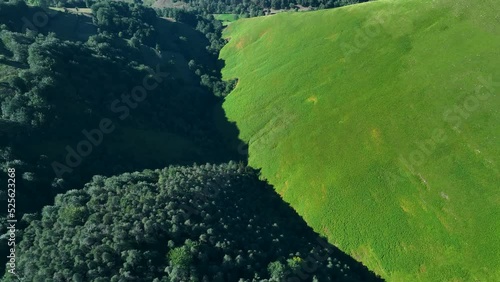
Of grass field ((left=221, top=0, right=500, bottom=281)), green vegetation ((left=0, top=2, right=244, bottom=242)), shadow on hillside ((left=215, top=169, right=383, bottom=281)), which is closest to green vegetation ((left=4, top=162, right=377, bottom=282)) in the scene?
shadow on hillside ((left=215, top=169, right=383, bottom=281))

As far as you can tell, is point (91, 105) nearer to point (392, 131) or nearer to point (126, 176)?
point (126, 176)

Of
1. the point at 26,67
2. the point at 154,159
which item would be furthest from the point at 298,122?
the point at 26,67

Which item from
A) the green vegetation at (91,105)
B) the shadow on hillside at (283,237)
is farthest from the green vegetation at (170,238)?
the green vegetation at (91,105)

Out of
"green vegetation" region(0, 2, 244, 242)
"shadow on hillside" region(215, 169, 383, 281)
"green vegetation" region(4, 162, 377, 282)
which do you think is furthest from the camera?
"green vegetation" region(0, 2, 244, 242)

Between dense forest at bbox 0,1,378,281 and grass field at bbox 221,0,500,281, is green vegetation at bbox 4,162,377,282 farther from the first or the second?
grass field at bbox 221,0,500,281

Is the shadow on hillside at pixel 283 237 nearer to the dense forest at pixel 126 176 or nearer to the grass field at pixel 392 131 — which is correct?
the dense forest at pixel 126 176
